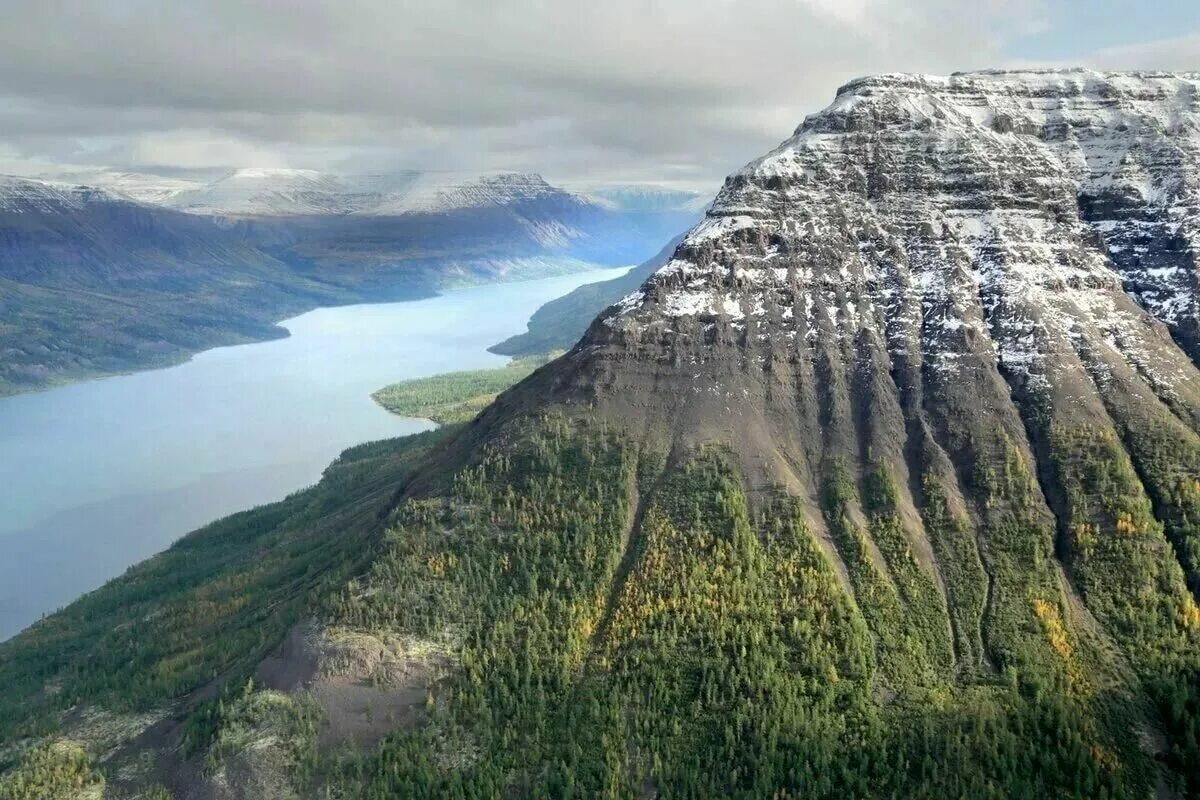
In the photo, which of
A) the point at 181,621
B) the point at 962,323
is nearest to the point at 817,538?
the point at 962,323

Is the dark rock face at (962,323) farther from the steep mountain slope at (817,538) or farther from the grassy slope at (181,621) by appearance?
the grassy slope at (181,621)

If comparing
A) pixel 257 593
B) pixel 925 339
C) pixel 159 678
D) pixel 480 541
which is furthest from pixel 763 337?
pixel 159 678

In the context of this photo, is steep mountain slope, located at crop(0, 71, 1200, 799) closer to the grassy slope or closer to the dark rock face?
the dark rock face

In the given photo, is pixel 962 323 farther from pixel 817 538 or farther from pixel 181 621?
pixel 181 621

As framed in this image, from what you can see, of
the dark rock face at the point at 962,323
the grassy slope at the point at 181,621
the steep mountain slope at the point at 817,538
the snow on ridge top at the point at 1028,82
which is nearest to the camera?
the steep mountain slope at the point at 817,538

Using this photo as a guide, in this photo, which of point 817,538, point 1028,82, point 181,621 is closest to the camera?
point 817,538

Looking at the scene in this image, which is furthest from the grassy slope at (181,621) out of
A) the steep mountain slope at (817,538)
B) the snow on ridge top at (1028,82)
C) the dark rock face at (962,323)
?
the snow on ridge top at (1028,82)

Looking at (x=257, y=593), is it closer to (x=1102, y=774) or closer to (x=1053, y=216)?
(x=1102, y=774)

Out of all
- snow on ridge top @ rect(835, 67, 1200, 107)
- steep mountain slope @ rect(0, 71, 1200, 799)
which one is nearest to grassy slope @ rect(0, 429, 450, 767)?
steep mountain slope @ rect(0, 71, 1200, 799)
